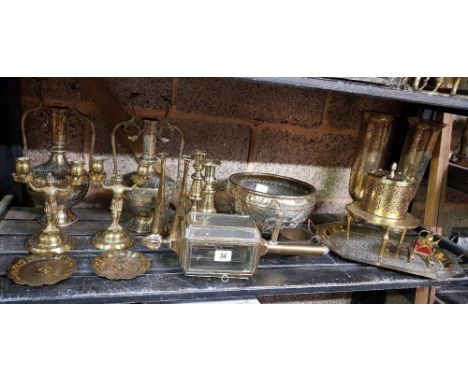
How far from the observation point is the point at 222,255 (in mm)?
866

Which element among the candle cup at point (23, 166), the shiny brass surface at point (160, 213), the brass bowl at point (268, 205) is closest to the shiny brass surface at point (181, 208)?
the shiny brass surface at point (160, 213)

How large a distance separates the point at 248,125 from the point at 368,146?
1.23ft

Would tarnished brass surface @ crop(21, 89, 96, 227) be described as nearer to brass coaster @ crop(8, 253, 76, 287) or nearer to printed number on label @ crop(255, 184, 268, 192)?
brass coaster @ crop(8, 253, 76, 287)

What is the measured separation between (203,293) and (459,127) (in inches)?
49.1

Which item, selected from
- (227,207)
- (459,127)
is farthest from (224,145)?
(459,127)

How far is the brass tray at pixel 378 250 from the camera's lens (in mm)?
1014

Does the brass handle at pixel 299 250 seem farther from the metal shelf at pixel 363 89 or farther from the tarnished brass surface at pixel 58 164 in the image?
the tarnished brass surface at pixel 58 164

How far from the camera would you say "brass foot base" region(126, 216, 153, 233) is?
1.05 meters

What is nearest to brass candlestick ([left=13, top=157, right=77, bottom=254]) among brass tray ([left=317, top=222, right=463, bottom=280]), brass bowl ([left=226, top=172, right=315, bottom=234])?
brass bowl ([left=226, top=172, right=315, bottom=234])

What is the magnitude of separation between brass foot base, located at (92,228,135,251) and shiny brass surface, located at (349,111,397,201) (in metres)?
0.69

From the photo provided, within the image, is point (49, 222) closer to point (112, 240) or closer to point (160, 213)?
point (112, 240)

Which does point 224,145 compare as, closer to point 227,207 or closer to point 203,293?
point 227,207

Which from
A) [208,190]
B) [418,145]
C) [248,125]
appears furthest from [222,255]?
[418,145]

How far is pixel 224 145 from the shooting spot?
4.14 ft
